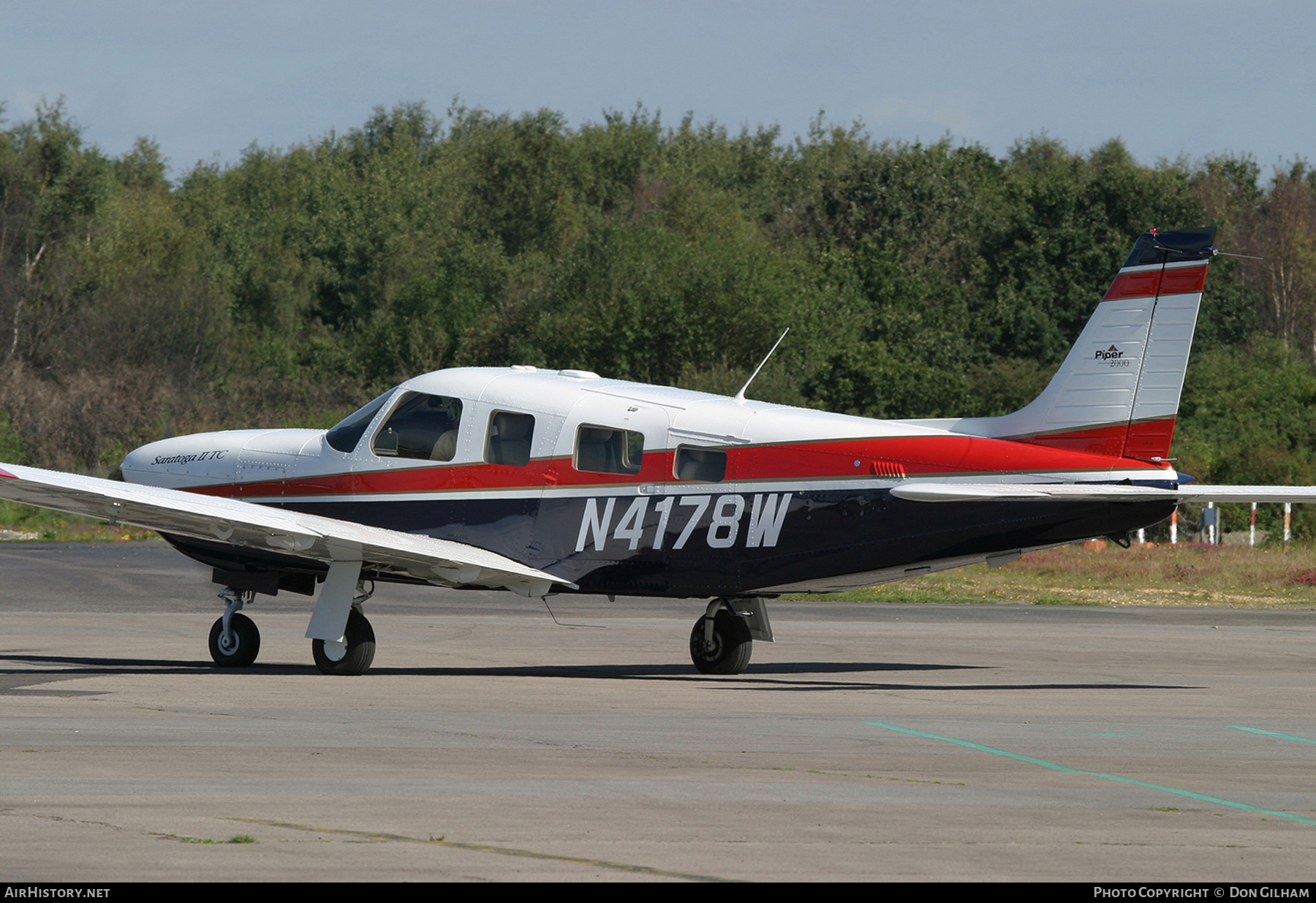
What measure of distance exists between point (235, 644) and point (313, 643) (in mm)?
984

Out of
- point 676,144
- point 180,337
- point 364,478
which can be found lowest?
point 364,478

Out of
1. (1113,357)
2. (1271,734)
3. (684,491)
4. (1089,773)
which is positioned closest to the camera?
(1089,773)

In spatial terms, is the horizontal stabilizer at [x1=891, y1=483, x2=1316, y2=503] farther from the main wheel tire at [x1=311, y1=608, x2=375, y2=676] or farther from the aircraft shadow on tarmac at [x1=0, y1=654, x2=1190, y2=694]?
the main wheel tire at [x1=311, y1=608, x2=375, y2=676]

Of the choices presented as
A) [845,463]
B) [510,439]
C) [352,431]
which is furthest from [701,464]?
[352,431]

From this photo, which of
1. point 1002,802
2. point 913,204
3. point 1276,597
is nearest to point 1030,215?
point 913,204

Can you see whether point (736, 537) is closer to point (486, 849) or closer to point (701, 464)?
point (701, 464)

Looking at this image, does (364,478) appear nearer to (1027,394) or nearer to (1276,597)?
(1276,597)

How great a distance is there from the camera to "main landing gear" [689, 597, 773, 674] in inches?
630

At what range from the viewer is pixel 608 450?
15055mm

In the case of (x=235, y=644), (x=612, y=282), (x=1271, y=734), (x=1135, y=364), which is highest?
Result: (x=612, y=282)

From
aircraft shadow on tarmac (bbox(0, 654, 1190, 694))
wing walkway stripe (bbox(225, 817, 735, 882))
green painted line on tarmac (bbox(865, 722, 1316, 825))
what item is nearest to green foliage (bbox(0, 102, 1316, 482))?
aircraft shadow on tarmac (bbox(0, 654, 1190, 694))

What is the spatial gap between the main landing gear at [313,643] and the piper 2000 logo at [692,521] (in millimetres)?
2294

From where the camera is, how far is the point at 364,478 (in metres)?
15.9

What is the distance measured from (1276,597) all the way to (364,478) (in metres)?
20.1
